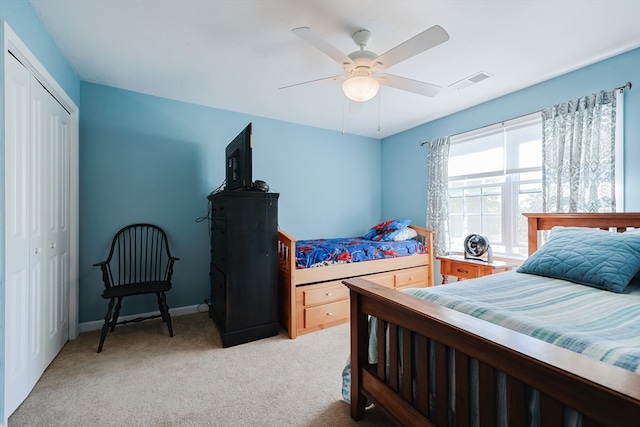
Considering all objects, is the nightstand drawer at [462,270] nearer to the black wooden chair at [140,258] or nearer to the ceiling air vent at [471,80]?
the ceiling air vent at [471,80]

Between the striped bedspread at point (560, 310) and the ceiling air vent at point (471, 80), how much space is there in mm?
1872

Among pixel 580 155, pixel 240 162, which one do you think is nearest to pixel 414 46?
pixel 240 162

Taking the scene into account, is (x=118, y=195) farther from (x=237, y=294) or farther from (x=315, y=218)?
(x=315, y=218)

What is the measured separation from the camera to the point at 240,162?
2.50 m

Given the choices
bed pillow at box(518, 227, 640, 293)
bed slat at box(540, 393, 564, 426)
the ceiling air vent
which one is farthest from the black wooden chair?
the ceiling air vent

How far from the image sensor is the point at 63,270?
2307mm

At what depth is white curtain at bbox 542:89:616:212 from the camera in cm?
218

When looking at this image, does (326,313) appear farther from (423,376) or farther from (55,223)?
(55,223)

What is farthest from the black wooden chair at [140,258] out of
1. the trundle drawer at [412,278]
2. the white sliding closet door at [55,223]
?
the trundle drawer at [412,278]

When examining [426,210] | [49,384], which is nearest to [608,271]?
[426,210]

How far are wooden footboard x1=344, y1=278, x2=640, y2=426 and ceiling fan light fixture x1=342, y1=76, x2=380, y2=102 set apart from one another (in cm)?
128

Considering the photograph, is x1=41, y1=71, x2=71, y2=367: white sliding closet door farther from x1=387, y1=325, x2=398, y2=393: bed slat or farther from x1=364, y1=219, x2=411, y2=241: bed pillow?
x1=364, y1=219, x2=411, y2=241: bed pillow

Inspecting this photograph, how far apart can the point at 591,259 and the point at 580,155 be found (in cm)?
125

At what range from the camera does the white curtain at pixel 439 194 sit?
349 centimetres
